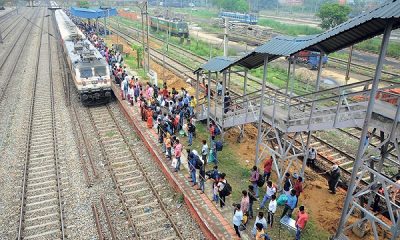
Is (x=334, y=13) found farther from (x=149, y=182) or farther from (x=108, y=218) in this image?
(x=108, y=218)

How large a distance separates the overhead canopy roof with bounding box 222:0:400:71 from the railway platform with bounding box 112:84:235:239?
537 centimetres

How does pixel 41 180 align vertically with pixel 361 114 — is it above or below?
below

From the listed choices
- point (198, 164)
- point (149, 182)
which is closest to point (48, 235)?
point (149, 182)

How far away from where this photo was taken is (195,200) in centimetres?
1222

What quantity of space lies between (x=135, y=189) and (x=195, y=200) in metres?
2.78

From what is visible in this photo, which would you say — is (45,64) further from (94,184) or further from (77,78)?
(94,184)

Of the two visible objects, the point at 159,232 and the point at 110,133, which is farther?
the point at 110,133

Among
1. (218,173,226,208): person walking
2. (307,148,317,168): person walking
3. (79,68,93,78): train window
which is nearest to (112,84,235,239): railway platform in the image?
(218,173,226,208): person walking

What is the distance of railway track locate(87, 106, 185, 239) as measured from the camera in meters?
11.4

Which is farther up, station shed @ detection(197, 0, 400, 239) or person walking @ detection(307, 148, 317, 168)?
station shed @ detection(197, 0, 400, 239)

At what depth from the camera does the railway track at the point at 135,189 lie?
37.4ft

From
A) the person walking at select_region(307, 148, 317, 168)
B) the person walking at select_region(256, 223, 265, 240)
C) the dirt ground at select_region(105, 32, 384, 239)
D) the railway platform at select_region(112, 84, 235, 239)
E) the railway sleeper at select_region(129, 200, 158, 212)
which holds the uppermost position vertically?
the person walking at select_region(256, 223, 265, 240)

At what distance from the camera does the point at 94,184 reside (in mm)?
13867

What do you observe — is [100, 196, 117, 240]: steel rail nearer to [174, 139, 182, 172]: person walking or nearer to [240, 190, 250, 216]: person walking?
[174, 139, 182, 172]: person walking
